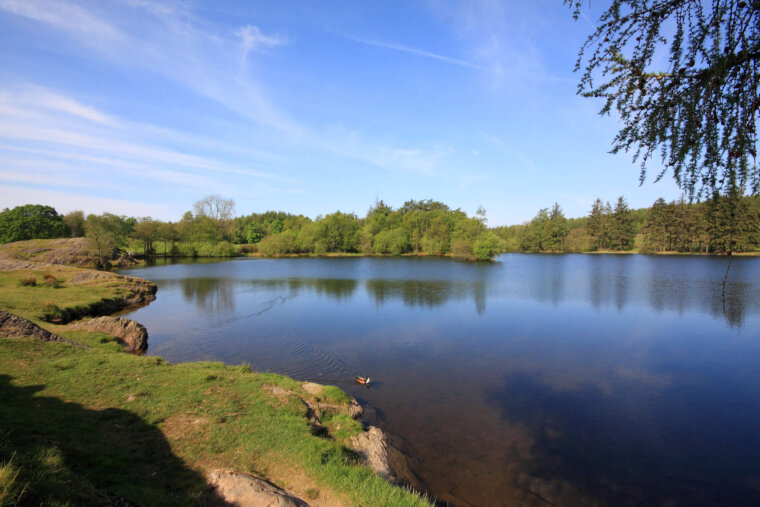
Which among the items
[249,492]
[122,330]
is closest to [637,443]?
[249,492]

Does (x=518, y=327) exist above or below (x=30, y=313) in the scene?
below

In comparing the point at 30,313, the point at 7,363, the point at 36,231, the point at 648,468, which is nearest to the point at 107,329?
the point at 30,313

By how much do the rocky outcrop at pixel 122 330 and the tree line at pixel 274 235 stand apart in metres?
59.7

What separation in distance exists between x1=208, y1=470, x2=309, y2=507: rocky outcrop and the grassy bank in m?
0.22

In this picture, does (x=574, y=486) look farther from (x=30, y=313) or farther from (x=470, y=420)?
(x=30, y=313)

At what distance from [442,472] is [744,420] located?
35.1 ft

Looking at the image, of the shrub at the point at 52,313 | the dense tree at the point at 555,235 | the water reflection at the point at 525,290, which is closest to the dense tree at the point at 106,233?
the water reflection at the point at 525,290

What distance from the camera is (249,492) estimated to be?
541cm

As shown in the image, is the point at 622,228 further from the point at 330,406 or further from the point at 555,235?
the point at 330,406

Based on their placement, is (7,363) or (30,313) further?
(30,313)

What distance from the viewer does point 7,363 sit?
361 inches

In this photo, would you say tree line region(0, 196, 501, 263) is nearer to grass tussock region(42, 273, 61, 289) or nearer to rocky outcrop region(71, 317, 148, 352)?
grass tussock region(42, 273, 61, 289)

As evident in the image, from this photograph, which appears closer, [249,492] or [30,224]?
[249,492]

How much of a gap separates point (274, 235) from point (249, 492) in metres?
108
